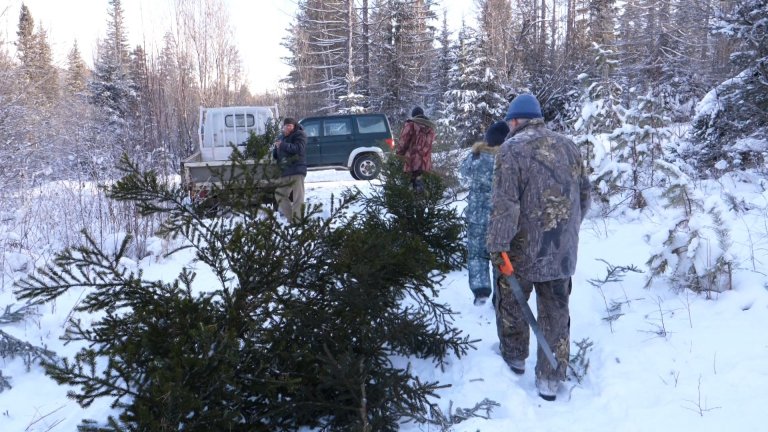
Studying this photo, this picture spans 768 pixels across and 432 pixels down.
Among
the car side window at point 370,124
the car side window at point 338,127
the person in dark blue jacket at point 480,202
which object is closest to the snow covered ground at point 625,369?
the person in dark blue jacket at point 480,202

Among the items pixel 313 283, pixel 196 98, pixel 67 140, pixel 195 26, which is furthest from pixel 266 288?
pixel 195 26

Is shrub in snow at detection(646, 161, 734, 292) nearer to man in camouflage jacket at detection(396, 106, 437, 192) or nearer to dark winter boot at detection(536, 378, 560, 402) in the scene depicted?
dark winter boot at detection(536, 378, 560, 402)

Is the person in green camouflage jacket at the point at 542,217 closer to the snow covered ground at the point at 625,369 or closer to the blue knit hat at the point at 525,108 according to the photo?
the blue knit hat at the point at 525,108

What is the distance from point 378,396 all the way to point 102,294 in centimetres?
135

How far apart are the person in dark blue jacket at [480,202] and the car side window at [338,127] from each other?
10762 millimetres

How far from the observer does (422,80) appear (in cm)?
3097

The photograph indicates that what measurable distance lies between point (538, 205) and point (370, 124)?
475 inches

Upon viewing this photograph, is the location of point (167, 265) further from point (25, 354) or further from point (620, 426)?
point (620, 426)

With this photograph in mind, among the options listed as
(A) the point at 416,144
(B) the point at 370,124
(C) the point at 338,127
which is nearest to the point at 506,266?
(A) the point at 416,144

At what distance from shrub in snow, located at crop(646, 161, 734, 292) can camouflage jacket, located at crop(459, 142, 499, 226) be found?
4.65 feet

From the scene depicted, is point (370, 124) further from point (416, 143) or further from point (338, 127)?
point (416, 143)

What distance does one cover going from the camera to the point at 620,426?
2.64 m

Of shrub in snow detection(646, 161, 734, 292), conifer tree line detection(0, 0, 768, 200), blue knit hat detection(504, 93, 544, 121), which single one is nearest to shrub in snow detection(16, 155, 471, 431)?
blue knit hat detection(504, 93, 544, 121)

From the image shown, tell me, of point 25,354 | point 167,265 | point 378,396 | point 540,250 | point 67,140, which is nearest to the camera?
point 378,396
